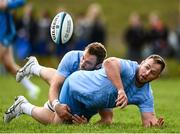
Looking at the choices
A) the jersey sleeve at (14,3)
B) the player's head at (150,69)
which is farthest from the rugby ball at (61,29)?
the jersey sleeve at (14,3)

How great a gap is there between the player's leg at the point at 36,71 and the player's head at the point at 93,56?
3.85ft

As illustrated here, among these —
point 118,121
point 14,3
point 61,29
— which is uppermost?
point 14,3

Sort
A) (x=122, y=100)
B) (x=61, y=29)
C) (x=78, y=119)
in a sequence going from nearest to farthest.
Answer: (x=122, y=100), (x=78, y=119), (x=61, y=29)

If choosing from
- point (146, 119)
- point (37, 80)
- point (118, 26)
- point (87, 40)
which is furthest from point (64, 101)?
point (118, 26)

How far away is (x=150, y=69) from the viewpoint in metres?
11.1

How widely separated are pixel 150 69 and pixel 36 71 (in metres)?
2.78

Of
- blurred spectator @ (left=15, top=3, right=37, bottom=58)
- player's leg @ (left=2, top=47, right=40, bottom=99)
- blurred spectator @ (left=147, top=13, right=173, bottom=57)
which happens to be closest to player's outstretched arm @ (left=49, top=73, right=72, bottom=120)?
player's leg @ (left=2, top=47, right=40, bottom=99)

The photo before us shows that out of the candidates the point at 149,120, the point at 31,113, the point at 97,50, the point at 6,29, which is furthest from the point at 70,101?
the point at 6,29

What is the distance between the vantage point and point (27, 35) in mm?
29359

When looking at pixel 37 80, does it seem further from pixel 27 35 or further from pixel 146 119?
pixel 146 119

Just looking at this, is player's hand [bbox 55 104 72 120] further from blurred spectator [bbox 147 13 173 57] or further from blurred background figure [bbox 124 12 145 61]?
blurred spectator [bbox 147 13 173 57]

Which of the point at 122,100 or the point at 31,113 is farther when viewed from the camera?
the point at 31,113

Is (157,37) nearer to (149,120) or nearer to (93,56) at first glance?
(149,120)

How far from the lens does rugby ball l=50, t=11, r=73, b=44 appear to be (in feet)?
41.3
